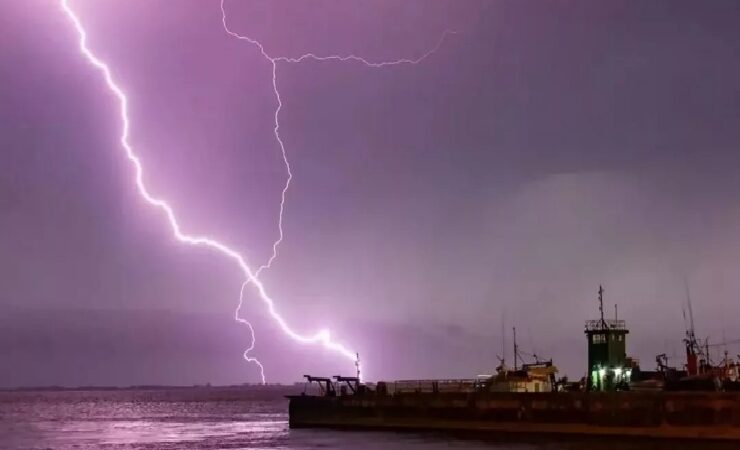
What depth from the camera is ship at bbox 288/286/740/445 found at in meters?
52.5

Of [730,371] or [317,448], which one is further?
[730,371]

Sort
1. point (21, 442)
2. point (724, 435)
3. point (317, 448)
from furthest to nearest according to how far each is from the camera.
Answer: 1. point (21, 442)
2. point (317, 448)
3. point (724, 435)

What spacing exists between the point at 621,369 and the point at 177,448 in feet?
107

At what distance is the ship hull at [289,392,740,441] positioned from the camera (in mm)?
51562

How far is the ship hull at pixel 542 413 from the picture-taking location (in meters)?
51.6

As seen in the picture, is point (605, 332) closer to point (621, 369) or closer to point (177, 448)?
point (621, 369)

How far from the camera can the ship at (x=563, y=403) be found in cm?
5250

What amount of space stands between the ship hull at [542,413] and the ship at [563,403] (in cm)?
6

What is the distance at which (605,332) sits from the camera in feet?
221

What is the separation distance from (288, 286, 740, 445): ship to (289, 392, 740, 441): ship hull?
0.06 meters

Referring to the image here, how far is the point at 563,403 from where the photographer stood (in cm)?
5809

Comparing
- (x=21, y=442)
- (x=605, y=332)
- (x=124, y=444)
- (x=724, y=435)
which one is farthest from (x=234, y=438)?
(x=724, y=435)

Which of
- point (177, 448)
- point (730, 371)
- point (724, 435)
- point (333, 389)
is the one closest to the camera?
point (724, 435)

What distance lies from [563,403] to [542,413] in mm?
1791
